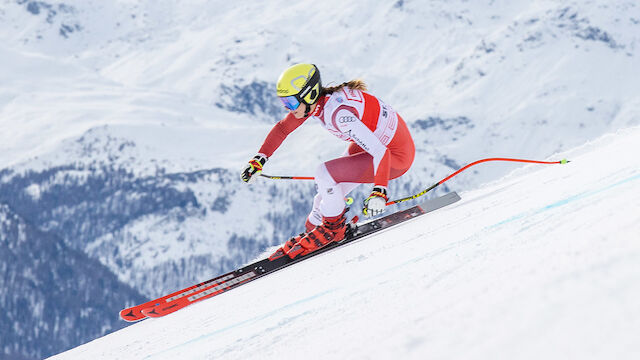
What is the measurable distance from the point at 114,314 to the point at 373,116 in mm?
185825

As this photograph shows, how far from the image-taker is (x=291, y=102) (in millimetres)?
7305

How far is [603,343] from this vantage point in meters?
1.59

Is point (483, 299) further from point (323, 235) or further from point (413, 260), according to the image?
point (323, 235)

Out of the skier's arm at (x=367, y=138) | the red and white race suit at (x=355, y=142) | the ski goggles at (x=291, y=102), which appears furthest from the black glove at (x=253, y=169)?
the skier's arm at (x=367, y=138)

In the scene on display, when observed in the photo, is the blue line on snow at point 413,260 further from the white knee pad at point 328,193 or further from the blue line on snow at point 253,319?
the white knee pad at point 328,193

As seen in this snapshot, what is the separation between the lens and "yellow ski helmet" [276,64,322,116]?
723cm

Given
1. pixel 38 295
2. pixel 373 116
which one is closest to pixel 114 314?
pixel 38 295

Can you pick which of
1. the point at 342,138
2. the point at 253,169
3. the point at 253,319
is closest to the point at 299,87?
the point at 342,138

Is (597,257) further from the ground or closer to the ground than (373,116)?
closer to the ground

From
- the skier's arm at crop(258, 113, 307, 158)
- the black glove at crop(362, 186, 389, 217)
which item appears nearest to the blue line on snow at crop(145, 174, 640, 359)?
the black glove at crop(362, 186, 389, 217)

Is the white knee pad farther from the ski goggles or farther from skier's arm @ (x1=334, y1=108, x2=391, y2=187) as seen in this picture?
the ski goggles

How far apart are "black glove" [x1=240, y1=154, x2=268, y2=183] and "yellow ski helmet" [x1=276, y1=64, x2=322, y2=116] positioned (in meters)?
1.24

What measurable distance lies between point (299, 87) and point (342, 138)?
0.80m

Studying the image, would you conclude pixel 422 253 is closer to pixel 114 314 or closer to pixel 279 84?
pixel 279 84
